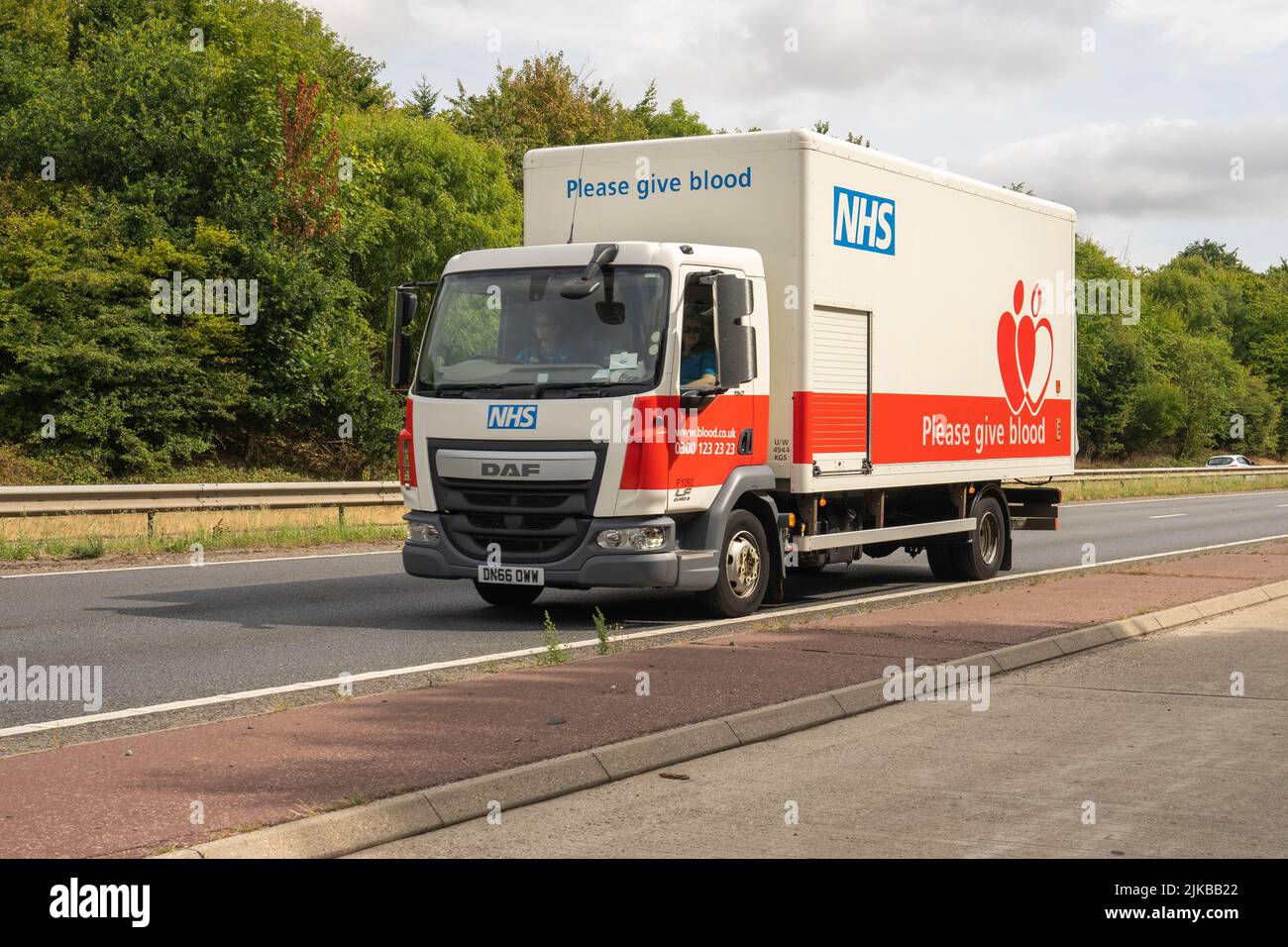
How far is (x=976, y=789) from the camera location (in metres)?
6.58

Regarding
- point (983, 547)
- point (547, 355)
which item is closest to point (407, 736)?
point (547, 355)

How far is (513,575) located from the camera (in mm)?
11766

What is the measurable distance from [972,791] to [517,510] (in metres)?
5.85

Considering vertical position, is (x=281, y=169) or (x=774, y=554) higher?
(x=281, y=169)

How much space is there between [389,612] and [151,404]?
21854mm

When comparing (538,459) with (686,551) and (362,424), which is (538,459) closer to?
(686,551)

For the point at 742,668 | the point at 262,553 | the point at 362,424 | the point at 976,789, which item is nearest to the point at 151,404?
the point at 362,424

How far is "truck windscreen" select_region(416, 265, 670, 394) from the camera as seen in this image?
11508 millimetres

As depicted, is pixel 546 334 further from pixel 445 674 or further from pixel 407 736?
pixel 407 736

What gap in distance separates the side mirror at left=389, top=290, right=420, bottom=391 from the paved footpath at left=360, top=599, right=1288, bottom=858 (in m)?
5.69

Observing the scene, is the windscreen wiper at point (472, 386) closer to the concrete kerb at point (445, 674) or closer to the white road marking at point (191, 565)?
the concrete kerb at point (445, 674)

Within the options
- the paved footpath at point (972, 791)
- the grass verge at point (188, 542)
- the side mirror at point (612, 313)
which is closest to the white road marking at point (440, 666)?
the side mirror at point (612, 313)

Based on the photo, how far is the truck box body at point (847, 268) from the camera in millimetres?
12484
